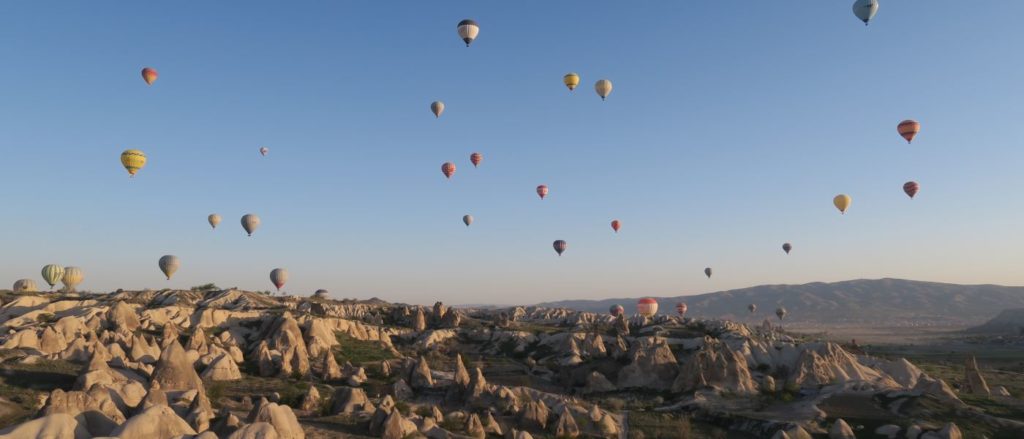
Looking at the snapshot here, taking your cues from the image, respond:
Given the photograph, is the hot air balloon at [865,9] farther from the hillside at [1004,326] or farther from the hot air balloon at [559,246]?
the hillside at [1004,326]

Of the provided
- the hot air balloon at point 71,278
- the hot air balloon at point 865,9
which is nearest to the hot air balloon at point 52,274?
the hot air balloon at point 71,278

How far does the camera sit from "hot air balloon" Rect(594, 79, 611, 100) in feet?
244

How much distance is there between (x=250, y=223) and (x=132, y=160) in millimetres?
21503

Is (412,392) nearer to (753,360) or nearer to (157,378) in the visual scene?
(157,378)

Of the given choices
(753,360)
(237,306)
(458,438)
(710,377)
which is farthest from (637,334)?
(458,438)

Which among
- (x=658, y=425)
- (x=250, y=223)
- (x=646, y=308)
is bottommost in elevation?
(x=658, y=425)

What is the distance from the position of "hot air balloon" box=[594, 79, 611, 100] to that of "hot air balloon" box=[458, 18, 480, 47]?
17.2 metres

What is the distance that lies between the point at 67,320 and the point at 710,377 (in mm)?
56647

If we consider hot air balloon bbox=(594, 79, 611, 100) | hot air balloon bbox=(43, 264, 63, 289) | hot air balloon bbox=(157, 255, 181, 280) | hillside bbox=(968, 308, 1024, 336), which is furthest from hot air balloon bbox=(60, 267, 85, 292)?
hillside bbox=(968, 308, 1024, 336)

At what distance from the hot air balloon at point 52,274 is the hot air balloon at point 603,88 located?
9790 centimetres

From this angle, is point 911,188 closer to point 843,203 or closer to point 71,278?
point 843,203

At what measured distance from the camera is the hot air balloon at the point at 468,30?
6750cm

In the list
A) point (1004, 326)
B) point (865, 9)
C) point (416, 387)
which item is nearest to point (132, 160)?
point (416, 387)

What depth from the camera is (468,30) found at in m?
67.5
